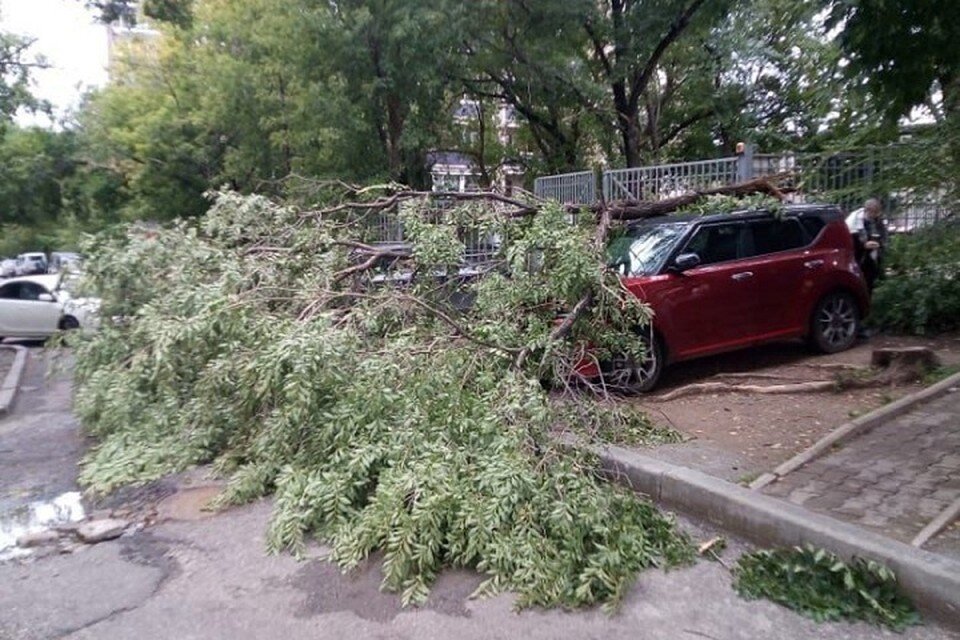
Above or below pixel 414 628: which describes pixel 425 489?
above

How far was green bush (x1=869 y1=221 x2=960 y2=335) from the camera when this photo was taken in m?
9.52

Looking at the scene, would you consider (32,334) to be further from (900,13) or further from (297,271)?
(900,13)

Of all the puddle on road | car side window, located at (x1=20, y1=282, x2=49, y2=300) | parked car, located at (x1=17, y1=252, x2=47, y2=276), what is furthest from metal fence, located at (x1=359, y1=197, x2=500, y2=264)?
parked car, located at (x1=17, y1=252, x2=47, y2=276)

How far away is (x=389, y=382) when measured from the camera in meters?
5.78

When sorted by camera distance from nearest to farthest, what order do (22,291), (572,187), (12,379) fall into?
(12,379)
(572,187)
(22,291)

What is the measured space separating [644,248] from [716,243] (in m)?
0.75

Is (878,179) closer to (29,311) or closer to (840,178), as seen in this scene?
(840,178)

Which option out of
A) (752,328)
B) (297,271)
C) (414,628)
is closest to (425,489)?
(414,628)

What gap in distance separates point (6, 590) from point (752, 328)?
22.4 ft

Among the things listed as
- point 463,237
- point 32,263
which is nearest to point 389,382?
point 463,237

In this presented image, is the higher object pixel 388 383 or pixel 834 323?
pixel 388 383

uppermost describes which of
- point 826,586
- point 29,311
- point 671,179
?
point 671,179

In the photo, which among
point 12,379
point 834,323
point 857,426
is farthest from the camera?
point 12,379

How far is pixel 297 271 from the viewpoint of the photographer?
7.75m
